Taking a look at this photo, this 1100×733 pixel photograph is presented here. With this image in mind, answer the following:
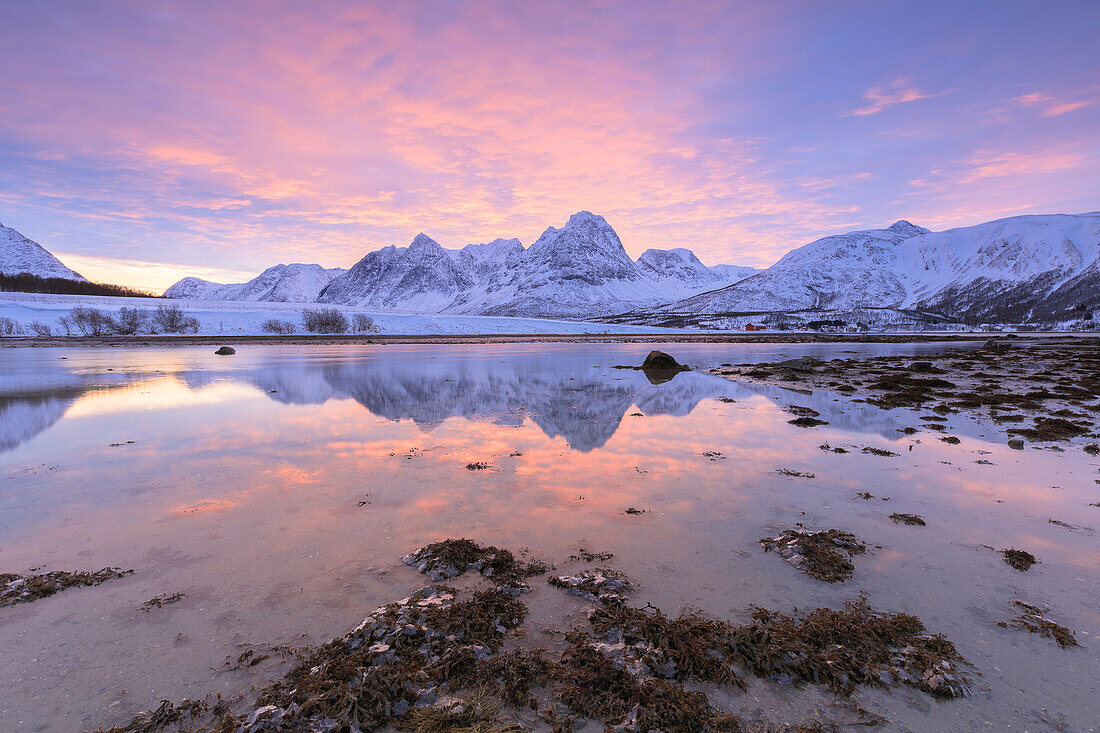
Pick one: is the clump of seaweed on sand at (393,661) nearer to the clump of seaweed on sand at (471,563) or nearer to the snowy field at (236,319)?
the clump of seaweed on sand at (471,563)

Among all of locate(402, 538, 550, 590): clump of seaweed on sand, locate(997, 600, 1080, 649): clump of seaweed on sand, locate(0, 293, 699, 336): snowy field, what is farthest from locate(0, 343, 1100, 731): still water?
locate(0, 293, 699, 336): snowy field

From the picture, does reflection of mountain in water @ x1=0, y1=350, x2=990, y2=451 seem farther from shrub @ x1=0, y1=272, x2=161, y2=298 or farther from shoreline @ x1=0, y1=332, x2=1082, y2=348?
shrub @ x1=0, y1=272, x2=161, y2=298

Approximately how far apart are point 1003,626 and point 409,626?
6.98 metres

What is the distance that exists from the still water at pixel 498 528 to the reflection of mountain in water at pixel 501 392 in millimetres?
557

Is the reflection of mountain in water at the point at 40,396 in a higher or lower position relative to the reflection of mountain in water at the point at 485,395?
higher

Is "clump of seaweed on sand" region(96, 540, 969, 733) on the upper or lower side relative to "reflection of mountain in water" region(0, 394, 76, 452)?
lower

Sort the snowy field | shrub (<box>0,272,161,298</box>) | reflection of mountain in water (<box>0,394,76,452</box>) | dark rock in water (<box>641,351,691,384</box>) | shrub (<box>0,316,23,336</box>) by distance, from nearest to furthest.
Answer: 1. reflection of mountain in water (<box>0,394,76,452</box>)
2. dark rock in water (<box>641,351,691,384</box>)
3. shrub (<box>0,316,23,336</box>)
4. the snowy field
5. shrub (<box>0,272,161,298</box>)

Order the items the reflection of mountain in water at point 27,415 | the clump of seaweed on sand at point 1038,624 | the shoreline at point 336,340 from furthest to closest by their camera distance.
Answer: the shoreline at point 336,340 < the reflection of mountain in water at point 27,415 < the clump of seaweed on sand at point 1038,624

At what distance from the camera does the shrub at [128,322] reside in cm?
11541

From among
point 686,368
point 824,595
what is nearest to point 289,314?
point 686,368

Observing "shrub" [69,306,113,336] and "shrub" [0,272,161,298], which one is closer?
"shrub" [69,306,113,336]

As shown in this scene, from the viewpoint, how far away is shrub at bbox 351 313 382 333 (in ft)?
464

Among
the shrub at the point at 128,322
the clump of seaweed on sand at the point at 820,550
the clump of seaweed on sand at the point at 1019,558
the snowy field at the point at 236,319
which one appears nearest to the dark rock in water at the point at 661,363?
the clump of seaweed on sand at the point at 820,550

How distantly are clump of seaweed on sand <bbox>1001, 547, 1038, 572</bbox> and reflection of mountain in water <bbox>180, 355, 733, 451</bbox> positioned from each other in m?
8.78
